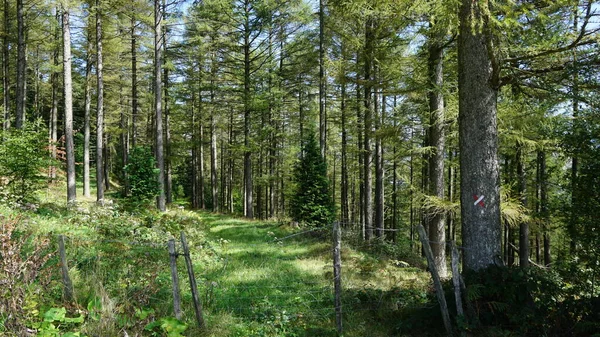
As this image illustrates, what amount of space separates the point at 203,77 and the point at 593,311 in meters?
20.1

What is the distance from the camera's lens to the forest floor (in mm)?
4242

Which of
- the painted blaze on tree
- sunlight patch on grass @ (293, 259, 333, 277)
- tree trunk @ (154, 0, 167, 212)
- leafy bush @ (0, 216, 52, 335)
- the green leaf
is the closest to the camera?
leafy bush @ (0, 216, 52, 335)

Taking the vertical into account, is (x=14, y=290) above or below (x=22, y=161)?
below

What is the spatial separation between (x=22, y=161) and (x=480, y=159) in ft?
36.7

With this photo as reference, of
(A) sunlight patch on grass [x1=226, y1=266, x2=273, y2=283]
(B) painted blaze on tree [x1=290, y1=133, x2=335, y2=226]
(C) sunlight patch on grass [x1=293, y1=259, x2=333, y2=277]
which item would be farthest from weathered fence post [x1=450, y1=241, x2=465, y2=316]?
(B) painted blaze on tree [x1=290, y1=133, x2=335, y2=226]

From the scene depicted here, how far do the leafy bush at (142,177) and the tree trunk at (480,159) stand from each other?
11.5 metres

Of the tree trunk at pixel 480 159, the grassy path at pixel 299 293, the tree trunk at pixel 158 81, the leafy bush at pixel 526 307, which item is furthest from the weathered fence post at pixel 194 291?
the tree trunk at pixel 158 81

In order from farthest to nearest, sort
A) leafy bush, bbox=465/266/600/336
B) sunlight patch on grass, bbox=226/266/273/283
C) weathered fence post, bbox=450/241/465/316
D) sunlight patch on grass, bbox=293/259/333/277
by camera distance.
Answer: sunlight patch on grass, bbox=293/259/333/277 → sunlight patch on grass, bbox=226/266/273/283 → weathered fence post, bbox=450/241/465/316 → leafy bush, bbox=465/266/600/336

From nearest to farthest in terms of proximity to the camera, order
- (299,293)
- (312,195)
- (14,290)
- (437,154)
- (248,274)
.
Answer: (14,290), (299,293), (248,274), (437,154), (312,195)

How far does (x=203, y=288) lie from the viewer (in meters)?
6.09

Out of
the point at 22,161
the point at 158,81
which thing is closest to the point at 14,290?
the point at 22,161

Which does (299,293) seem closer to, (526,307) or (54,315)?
(526,307)

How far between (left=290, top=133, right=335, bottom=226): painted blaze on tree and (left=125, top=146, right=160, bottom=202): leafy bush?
6.05 metres

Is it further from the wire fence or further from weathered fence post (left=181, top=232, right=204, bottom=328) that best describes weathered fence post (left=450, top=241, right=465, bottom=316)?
weathered fence post (left=181, top=232, right=204, bottom=328)
